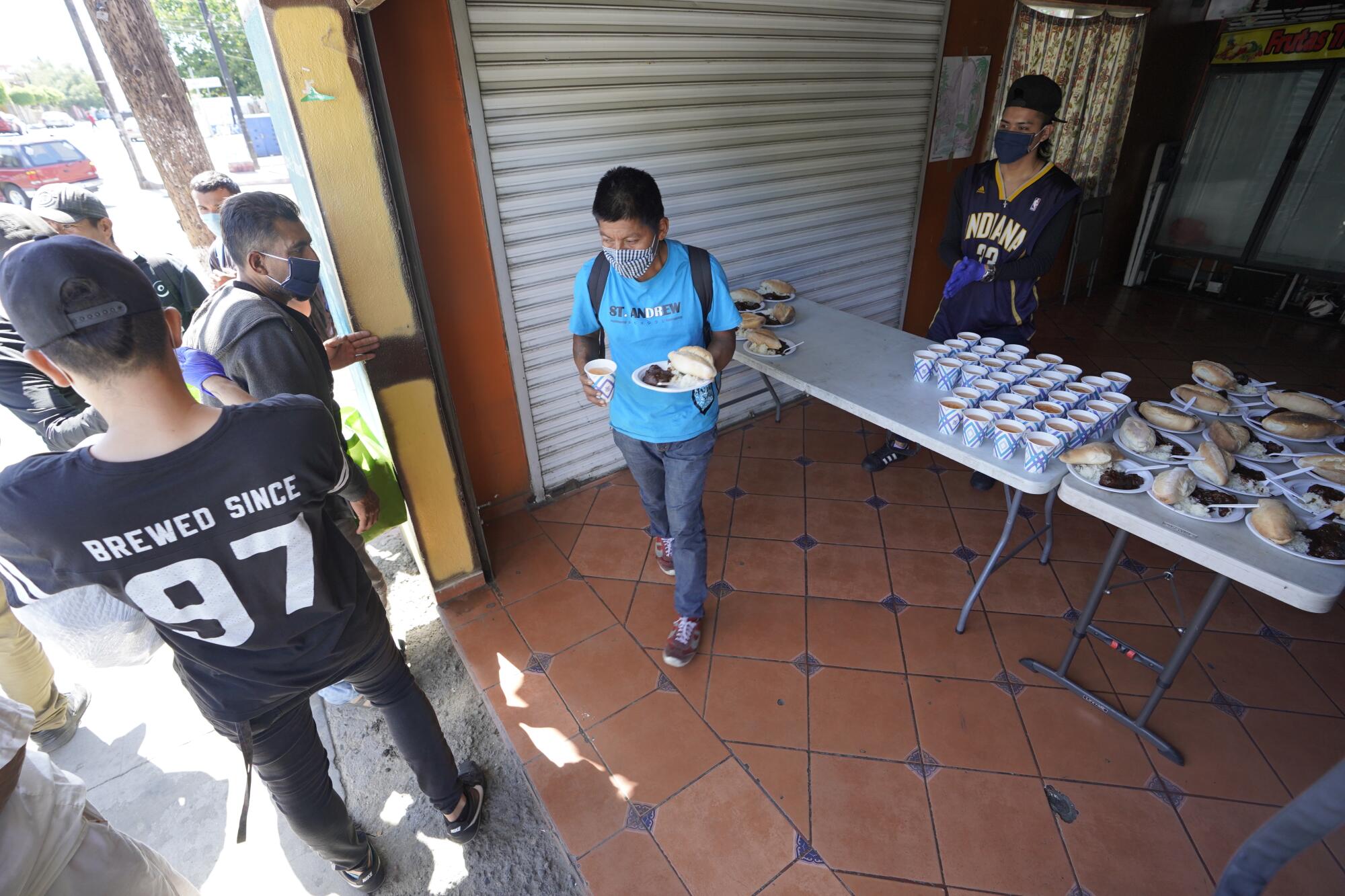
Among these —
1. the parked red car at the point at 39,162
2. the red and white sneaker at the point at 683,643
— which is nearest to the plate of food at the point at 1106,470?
the red and white sneaker at the point at 683,643

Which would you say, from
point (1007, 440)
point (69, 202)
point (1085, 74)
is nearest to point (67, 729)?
point (69, 202)

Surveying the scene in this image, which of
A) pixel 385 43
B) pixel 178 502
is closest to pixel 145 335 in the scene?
pixel 178 502

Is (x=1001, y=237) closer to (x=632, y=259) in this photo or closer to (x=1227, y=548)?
(x=1227, y=548)

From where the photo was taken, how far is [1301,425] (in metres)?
2.21

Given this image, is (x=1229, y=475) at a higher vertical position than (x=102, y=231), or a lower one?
lower

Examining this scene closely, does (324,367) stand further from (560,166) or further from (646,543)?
(646,543)

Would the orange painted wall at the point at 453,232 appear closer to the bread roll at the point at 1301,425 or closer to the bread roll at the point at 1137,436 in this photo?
the bread roll at the point at 1137,436

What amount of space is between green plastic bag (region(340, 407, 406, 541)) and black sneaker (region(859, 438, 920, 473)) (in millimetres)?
2840

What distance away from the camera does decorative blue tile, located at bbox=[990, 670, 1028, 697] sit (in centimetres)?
261

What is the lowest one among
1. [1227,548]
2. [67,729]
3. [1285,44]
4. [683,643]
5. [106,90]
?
[67,729]

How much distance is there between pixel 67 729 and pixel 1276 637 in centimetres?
535

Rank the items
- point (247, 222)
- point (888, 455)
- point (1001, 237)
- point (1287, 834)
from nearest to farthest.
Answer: point (1287, 834), point (247, 222), point (1001, 237), point (888, 455)

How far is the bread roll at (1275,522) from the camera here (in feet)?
5.86

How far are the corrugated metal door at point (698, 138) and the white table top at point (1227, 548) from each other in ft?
8.50
